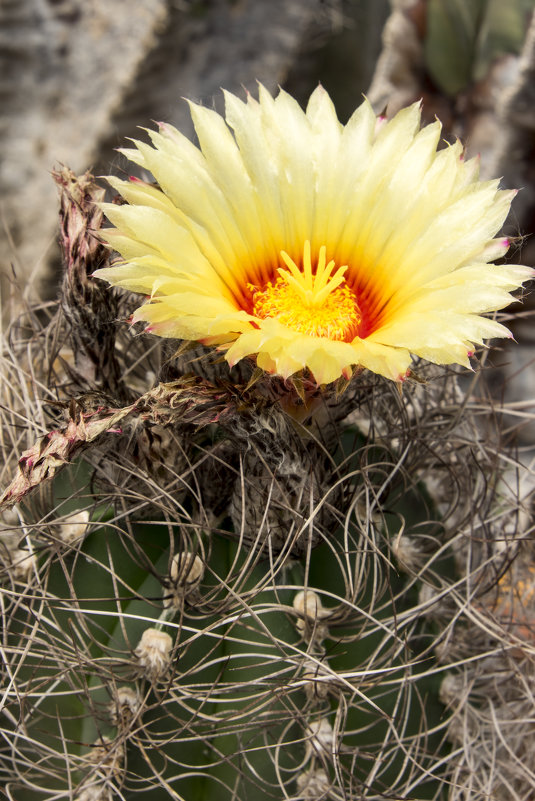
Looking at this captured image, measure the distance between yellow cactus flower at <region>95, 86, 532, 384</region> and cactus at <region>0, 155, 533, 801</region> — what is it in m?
0.06

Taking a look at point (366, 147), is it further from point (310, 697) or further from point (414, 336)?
point (310, 697)

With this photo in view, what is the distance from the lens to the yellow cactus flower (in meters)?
0.61

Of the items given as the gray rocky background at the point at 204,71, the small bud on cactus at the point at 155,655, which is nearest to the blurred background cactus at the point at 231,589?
the small bud on cactus at the point at 155,655

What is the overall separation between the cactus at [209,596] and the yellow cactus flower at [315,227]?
59mm

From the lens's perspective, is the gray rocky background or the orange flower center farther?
the gray rocky background

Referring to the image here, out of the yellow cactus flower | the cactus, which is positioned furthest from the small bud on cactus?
the yellow cactus flower

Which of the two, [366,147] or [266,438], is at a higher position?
[366,147]

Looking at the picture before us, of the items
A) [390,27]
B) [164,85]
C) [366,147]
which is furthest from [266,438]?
[164,85]

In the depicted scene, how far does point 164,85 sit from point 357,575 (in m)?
1.54

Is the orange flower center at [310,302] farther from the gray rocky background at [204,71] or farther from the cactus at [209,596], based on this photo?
the gray rocky background at [204,71]

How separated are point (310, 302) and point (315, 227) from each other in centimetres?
8

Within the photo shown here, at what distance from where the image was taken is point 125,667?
69cm

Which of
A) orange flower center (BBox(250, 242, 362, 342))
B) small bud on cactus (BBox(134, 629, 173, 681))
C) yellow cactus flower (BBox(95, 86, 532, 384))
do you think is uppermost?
yellow cactus flower (BBox(95, 86, 532, 384))

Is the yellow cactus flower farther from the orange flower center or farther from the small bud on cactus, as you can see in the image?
the small bud on cactus
